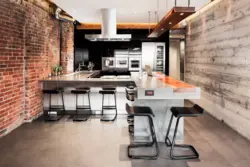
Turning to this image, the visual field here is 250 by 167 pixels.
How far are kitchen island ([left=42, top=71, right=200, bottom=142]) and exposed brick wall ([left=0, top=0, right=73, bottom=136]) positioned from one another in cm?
57

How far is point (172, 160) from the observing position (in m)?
3.79

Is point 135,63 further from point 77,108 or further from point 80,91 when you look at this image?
point 80,91

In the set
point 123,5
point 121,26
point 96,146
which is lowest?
point 96,146

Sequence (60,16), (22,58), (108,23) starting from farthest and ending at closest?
(60,16) < (108,23) < (22,58)

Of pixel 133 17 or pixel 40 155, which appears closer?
pixel 40 155

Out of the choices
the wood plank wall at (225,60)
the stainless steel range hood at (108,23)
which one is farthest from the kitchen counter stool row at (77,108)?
the wood plank wall at (225,60)

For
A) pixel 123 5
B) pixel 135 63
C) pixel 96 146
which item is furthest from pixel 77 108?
pixel 135 63

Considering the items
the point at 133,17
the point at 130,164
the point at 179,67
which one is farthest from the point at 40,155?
the point at 179,67

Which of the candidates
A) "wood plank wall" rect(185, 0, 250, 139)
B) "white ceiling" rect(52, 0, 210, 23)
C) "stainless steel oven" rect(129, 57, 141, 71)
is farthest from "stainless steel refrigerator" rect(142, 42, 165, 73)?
"white ceiling" rect(52, 0, 210, 23)

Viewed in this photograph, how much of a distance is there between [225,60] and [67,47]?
546cm

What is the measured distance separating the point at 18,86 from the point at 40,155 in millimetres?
2080

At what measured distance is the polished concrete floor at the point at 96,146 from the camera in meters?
3.65

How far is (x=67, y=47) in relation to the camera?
30.2 ft

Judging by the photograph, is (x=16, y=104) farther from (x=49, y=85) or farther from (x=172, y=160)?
(x=172, y=160)
